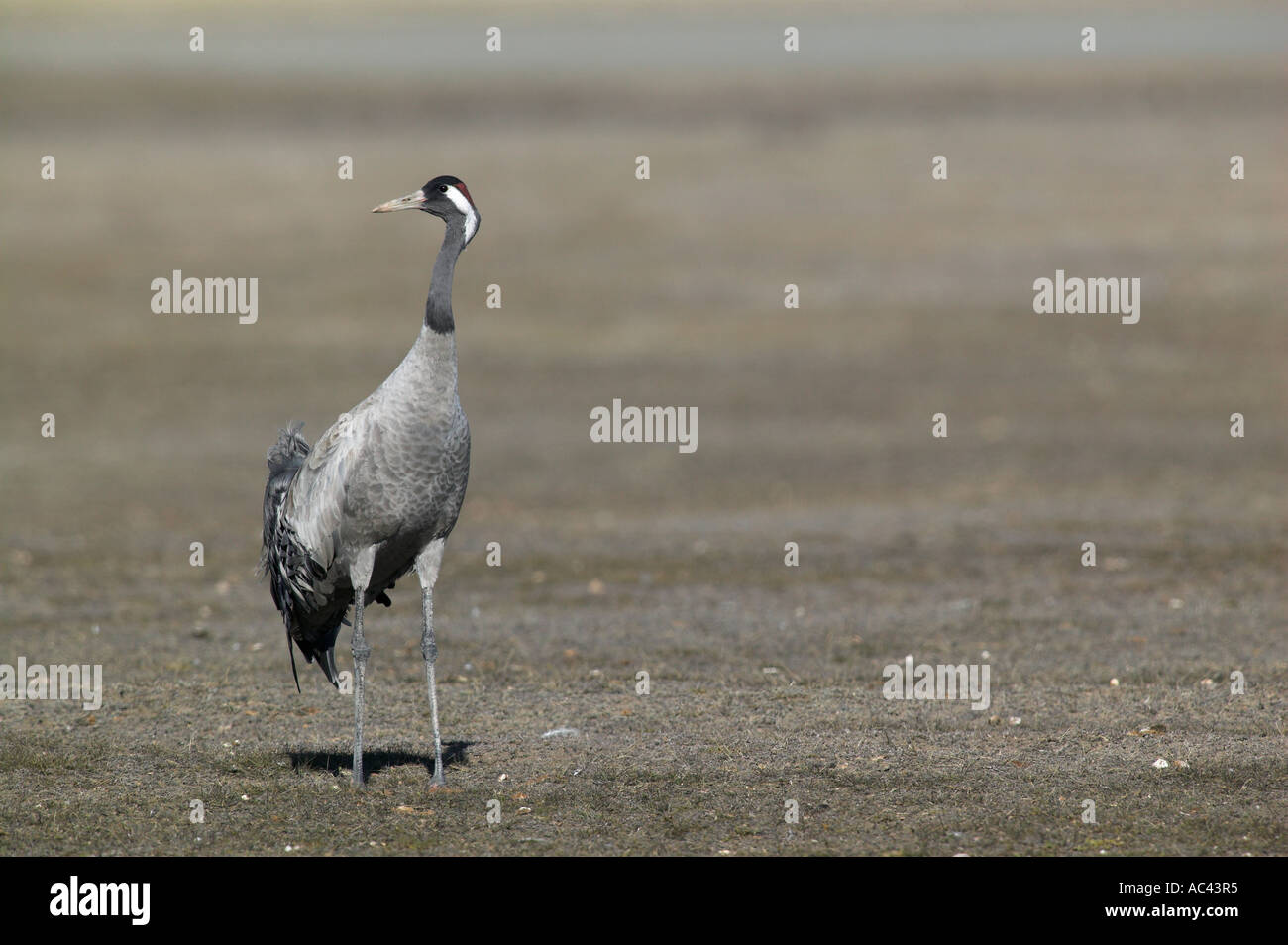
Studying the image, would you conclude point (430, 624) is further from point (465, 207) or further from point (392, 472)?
point (465, 207)

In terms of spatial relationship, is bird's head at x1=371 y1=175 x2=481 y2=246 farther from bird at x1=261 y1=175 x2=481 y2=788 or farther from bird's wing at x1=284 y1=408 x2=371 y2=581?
bird's wing at x1=284 y1=408 x2=371 y2=581

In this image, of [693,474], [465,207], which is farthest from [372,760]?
[693,474]

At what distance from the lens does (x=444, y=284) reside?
9.57 meters

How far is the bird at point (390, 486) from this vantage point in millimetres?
9414

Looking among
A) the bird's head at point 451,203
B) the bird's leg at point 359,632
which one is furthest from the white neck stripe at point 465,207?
the bird's leg at point 359,632

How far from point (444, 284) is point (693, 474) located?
12779 mm

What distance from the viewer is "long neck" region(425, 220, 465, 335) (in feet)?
31.0

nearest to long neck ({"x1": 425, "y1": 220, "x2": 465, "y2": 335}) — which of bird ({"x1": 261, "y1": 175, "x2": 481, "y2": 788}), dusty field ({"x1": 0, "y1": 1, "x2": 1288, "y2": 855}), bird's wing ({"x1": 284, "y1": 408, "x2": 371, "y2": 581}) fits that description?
bird ({"x1": 261, "y1": 175, "x2": 481, "y2": 788})

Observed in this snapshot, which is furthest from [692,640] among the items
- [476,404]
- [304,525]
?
[476,404]

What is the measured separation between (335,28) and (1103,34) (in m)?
37.8

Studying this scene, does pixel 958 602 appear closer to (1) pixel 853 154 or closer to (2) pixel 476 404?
(2) pixel 476 404

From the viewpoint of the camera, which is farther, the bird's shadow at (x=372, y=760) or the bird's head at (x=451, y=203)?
the bird's shadow at (x=372, y=760)

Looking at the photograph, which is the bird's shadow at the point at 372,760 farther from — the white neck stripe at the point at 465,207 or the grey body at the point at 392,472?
the white neck stripe at the point at 465,207

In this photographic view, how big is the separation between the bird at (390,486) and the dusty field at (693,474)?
→ 1.22 m
